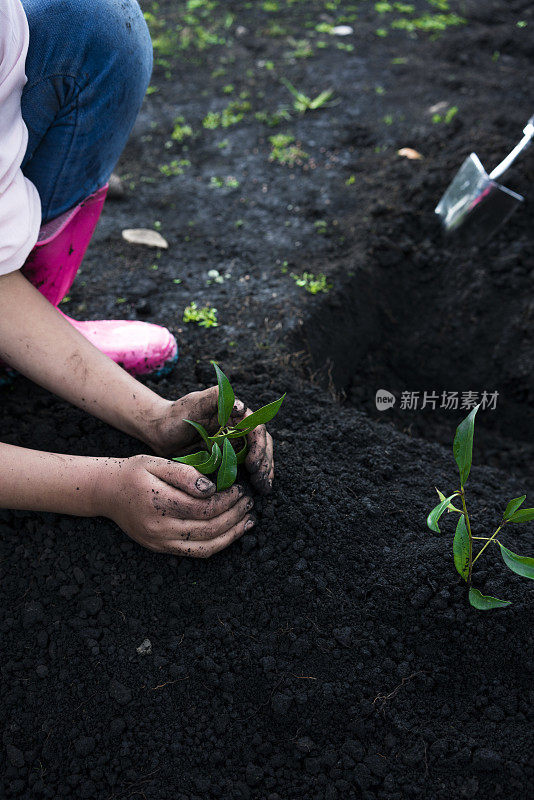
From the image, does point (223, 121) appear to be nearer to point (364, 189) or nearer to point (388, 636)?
point (364, 189)

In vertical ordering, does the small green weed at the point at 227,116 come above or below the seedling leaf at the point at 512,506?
below

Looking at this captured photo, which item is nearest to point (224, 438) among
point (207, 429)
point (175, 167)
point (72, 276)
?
point (207, 429)

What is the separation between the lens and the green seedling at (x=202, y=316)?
85.6 inches

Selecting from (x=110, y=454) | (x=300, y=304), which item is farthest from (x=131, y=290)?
(x=110, y=454)

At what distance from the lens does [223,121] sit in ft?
11.1

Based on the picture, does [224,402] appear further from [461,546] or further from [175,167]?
[175,167]

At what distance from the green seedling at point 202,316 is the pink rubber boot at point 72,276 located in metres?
0.25

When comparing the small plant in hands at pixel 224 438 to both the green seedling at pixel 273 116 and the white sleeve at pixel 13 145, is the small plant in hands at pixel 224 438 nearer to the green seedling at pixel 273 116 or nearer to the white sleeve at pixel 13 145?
the white sleeve at pixel 13 145

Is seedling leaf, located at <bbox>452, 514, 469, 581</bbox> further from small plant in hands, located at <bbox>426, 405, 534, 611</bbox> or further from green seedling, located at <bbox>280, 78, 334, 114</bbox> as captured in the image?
green seedling, located at <bbox>280, 78, 334, 114</bbox>

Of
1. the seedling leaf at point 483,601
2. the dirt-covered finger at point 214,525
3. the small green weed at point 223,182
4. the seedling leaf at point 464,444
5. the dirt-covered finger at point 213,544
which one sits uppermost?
the seedling leaf at point 464,444

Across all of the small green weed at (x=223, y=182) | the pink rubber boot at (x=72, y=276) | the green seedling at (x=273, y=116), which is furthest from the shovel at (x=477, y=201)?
the pink rubber boot at (x=72, y=276)

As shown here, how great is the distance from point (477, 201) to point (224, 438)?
173 centimetres

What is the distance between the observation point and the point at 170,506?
124cm

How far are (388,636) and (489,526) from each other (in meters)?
0.40
